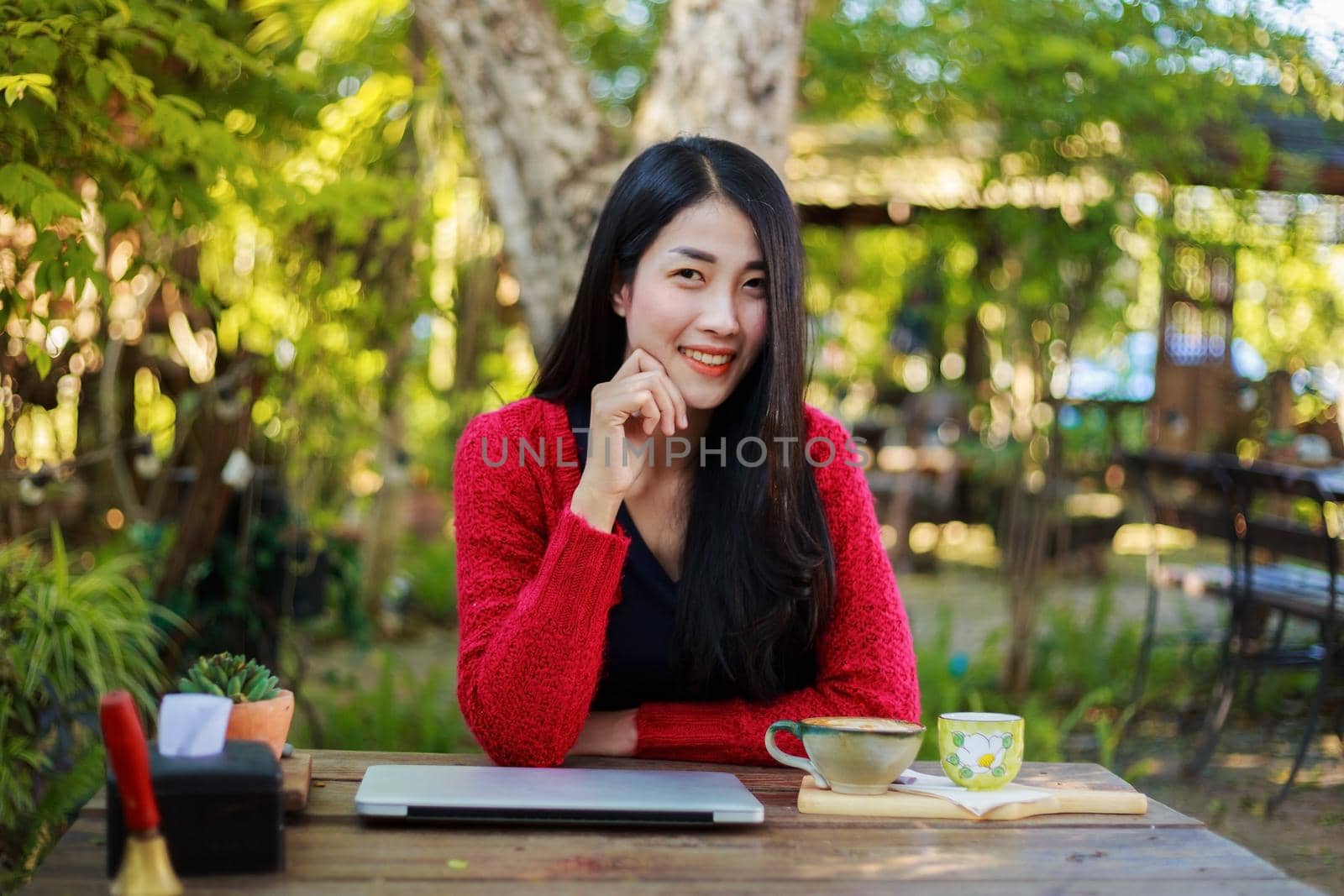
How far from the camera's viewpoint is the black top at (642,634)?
191cm

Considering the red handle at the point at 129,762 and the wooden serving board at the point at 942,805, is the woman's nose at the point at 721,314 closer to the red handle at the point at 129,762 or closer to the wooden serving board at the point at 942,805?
the wooden serving board at the point at 942,805

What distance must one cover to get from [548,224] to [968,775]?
6.47 feet

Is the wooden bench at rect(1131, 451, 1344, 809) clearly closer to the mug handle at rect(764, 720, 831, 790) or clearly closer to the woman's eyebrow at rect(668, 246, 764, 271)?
the woman's eyebrow at rect(668, 246, 764, 271)

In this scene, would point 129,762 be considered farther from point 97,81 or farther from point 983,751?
point 97,81

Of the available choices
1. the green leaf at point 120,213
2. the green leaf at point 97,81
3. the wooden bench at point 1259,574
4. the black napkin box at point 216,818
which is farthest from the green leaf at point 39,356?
the wooden bench at point 1259,574

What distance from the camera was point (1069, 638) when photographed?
208 inches

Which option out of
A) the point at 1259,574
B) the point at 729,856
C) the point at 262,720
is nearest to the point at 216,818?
the point at 262,720

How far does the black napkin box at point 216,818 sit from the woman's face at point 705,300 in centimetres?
90

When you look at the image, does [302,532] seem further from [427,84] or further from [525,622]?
[525,622]

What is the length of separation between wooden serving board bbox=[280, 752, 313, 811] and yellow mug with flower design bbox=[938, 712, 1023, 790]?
0.67 metres

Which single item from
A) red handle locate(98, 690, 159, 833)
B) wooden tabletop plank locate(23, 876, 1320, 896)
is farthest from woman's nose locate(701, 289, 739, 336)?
red handle locate(98, 690, 159, 833)

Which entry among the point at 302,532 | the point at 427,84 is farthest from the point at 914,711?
the point at 427,84

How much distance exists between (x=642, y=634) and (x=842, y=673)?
0.95ft

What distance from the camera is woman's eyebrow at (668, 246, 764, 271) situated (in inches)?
72.2
